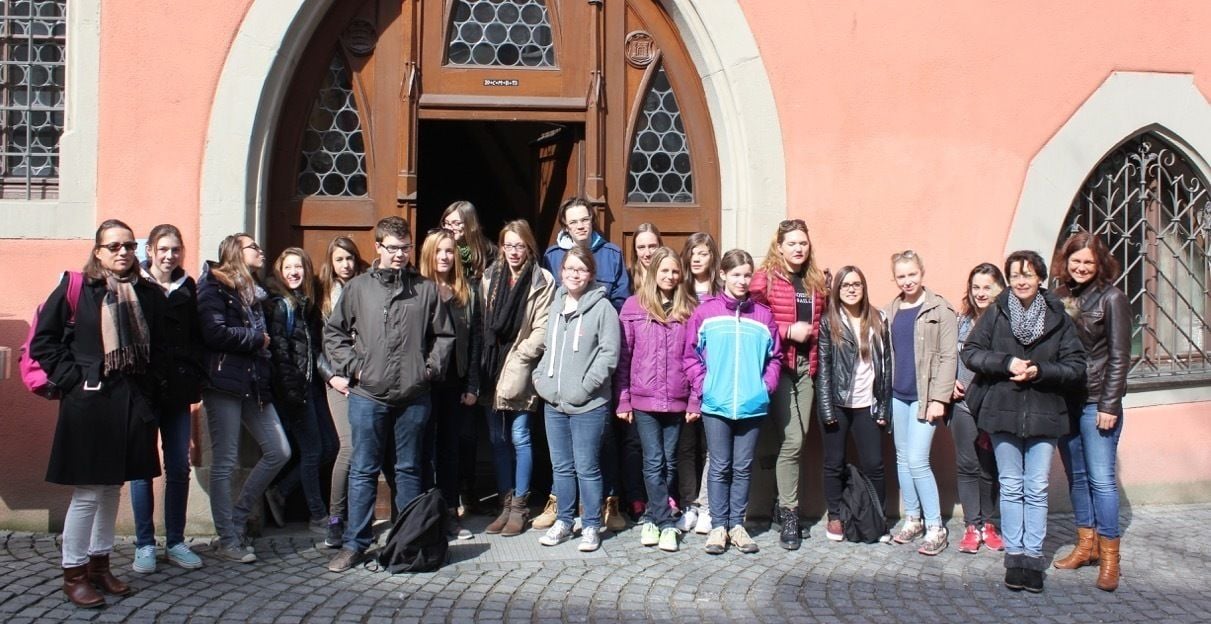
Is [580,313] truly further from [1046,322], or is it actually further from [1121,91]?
[1121,91]

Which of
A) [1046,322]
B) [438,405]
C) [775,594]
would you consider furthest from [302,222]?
[1046,322]

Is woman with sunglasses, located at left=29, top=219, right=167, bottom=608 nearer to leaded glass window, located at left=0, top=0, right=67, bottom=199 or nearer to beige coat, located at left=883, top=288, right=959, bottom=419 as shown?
leaded glass window, located at left=0, top=0, right=67, bottom=199

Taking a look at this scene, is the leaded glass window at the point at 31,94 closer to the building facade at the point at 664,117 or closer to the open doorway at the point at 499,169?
the building facade at the point at 664,117

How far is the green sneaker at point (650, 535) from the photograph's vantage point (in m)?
6.11

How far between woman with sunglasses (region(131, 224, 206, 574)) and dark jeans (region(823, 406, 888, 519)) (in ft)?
11.3

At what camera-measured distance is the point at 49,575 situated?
5.43 metres

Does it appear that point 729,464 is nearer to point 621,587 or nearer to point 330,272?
point 621,587

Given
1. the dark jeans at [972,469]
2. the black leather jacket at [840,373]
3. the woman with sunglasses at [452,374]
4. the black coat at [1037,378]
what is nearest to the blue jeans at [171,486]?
the woman with sunglasses at [452,374]

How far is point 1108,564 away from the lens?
5.59 meters

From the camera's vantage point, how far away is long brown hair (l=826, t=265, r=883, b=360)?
20.4 ft

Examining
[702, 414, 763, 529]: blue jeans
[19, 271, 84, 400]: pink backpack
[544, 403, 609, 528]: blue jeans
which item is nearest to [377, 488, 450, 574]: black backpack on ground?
[544, 403, 609, 528]: blue jeans

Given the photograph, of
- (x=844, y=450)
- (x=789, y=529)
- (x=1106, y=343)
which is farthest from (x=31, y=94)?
(x=1106, y=343)

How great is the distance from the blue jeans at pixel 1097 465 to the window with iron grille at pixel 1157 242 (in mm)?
1888

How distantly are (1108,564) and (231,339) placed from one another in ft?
15.0
